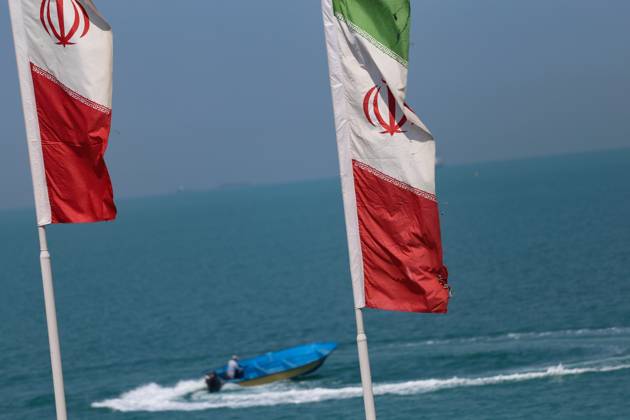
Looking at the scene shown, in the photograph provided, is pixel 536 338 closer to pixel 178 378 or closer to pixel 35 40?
pixel 178 378

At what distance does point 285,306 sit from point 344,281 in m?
14.0

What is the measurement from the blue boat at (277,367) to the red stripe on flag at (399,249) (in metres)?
37.5

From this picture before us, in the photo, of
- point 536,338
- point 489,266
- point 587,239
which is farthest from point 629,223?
point 536,338

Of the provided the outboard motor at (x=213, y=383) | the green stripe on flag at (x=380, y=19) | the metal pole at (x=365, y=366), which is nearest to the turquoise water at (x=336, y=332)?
the outboard motor at (x=213, y=383)

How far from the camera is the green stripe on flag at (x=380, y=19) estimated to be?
1594 centimetres

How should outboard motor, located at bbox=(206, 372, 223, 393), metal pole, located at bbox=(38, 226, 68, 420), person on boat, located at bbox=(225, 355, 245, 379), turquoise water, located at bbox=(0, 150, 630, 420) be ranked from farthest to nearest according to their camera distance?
person on boat, located at bbox=(225, 355, 245, 379) → outboard motor, located at bbox=(206, 372, 223, 393) → turquoise water, located at bbox=(0, 150, 630, 420) → metal pole, located at bbox=(38, 226, 68, 420)

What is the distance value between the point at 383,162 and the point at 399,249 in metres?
1.19

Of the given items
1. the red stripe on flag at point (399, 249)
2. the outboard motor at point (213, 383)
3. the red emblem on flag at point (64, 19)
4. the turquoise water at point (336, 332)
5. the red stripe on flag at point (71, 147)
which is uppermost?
the red emblem on flag at point (64, 19)

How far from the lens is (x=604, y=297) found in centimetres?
6969

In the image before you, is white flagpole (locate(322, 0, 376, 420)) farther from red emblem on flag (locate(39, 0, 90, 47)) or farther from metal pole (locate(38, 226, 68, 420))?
metal pole (locate(38, 226, 68, 420))

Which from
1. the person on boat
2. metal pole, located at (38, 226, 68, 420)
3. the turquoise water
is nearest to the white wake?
the turquoise water

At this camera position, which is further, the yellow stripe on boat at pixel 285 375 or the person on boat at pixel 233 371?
the yellow stripe on boat at pixel 285 375

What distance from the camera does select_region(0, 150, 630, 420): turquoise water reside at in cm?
4822

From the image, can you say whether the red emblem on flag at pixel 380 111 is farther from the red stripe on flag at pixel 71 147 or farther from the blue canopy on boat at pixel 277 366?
the blue canopy on boat at pixel 277 366
